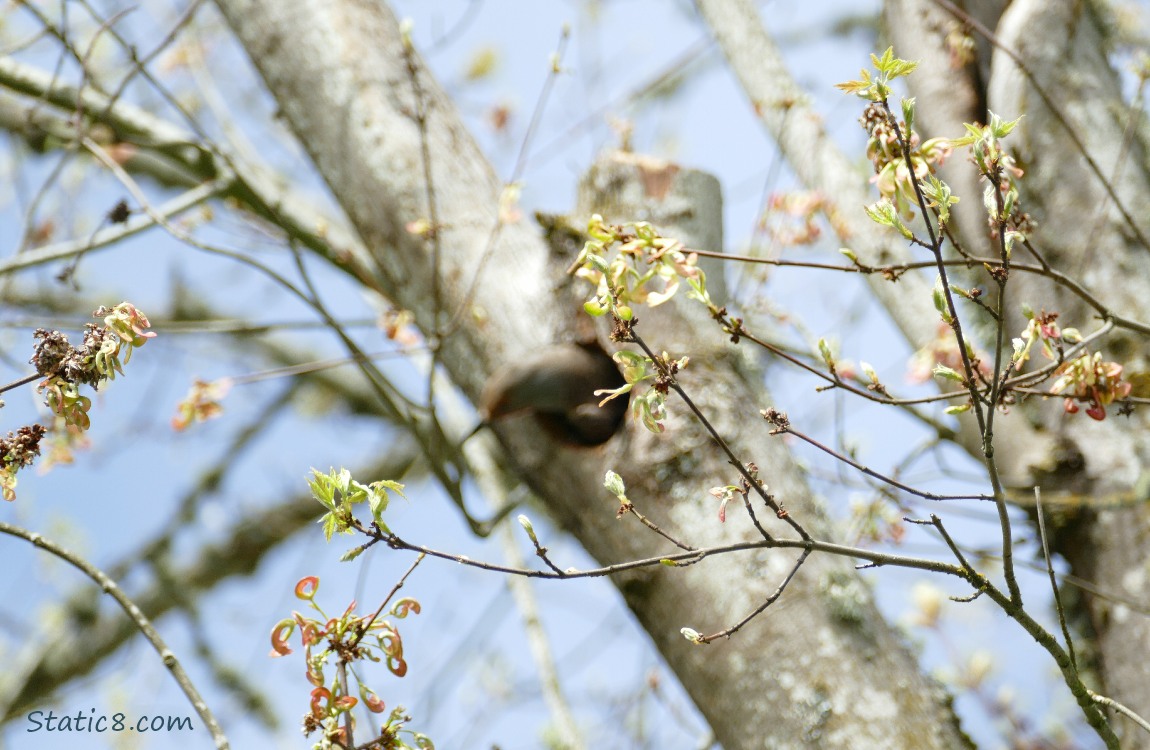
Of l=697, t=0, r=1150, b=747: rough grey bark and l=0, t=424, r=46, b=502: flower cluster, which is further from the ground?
l=697, t=0, r=1150, b=747: rough grey bark

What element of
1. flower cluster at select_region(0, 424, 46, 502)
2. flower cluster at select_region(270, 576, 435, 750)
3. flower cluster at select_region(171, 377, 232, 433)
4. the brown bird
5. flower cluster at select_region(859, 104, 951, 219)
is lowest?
flower cluster at select_region(270, 576, 435, 750)

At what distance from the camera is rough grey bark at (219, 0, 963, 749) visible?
53.8 inches

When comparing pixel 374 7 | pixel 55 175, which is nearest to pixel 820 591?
pixel 374 7

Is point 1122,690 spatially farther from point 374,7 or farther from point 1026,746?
point 374,7

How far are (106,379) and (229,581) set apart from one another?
141 inches

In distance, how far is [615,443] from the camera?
1.63 meters

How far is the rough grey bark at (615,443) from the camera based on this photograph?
4.49ft

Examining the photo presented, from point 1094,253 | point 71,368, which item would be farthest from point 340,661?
point 1094,253

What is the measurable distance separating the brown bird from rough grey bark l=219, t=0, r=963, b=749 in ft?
0.18

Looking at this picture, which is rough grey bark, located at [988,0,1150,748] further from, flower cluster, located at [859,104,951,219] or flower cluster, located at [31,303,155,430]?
flower cluster, located at [31,303,155,430]

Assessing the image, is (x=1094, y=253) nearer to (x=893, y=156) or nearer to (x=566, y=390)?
(x=893, y=156)

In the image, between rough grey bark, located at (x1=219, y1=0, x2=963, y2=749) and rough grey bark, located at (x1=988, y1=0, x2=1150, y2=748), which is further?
rough grey bark, located at (x1=988, y1=0, x2=1150, y2=748)

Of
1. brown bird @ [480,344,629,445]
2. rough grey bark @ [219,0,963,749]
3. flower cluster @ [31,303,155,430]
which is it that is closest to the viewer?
flower cluster @ [31,303,155,430]

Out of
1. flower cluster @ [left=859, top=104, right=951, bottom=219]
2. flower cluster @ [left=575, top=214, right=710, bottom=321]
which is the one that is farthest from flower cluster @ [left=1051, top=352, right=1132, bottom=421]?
flower cluster @ [left=575, top=214, right=710, bottom=321]
